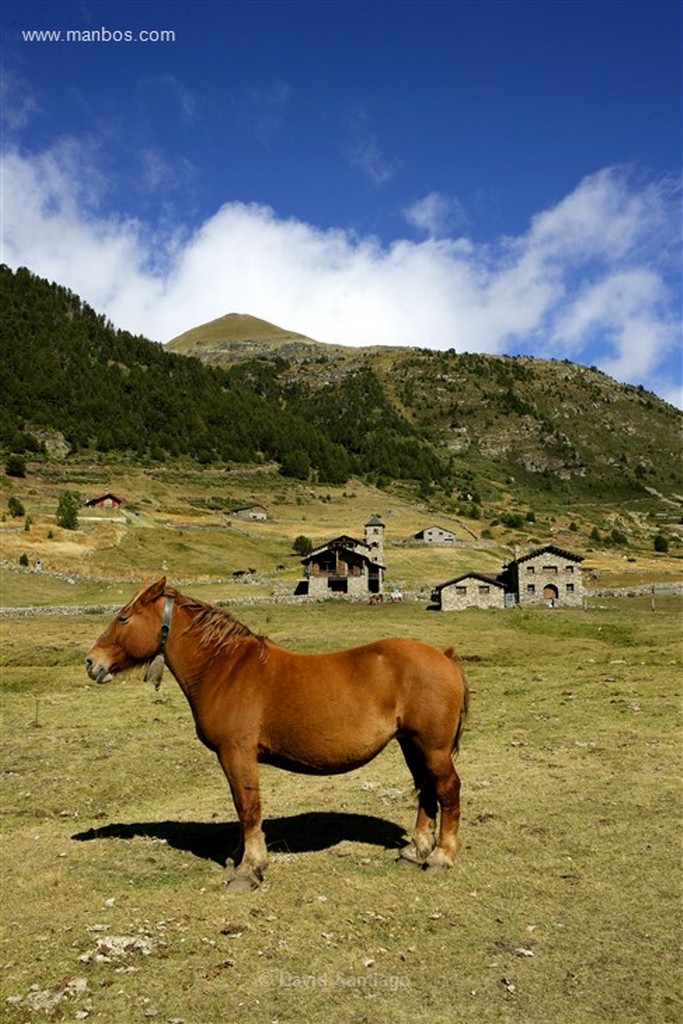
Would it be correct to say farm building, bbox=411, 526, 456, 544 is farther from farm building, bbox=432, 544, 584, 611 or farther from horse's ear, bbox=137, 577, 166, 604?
horse's ear, bbox=137, 577, 166, 604

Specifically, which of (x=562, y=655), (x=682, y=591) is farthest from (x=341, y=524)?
(x=562, y=655)

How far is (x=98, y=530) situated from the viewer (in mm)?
93875

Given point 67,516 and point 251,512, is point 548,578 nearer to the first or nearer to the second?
point 67,516

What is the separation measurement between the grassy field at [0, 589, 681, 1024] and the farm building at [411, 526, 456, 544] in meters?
104

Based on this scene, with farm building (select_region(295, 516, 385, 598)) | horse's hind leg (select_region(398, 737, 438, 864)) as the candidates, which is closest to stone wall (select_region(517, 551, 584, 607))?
farm building (select_region(295, 516, 385, 598))

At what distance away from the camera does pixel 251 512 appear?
13050cm

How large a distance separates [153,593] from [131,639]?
0.67m

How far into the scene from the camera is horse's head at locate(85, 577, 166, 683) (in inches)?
349

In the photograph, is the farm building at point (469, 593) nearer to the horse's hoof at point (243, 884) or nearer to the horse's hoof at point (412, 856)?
the horse's hoof at point (412, 856)

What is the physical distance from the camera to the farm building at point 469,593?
6806cm

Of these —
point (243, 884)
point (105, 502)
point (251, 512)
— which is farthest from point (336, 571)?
point (243, 884)

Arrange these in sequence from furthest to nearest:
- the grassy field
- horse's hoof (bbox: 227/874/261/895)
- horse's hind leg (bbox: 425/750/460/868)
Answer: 1. horse's hind leg (bbox: 425/750/460/868)
2. horse's hoof (bbox: 227/874/261/895)
3. the grassy field

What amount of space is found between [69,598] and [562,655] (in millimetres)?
47325

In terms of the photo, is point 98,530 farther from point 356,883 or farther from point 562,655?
point 356,883
